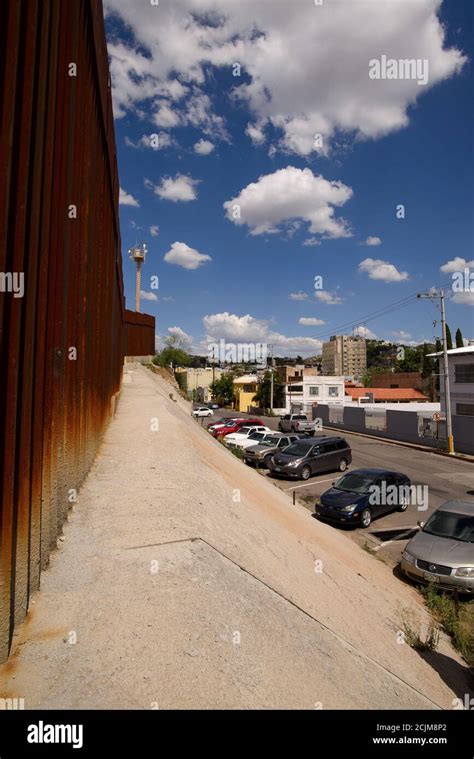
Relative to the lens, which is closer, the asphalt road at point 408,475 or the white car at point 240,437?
the asphalt road at point 408,475

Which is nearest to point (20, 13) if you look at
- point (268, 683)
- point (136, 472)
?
point (268, 683)

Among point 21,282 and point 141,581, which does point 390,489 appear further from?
point 21,282

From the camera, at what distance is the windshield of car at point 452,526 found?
8633 millimetres

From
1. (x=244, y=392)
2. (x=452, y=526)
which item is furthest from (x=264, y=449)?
(x=244, y=392)

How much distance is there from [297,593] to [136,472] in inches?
112

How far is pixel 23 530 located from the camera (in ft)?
10.1

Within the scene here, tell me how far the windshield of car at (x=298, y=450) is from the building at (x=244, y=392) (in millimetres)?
50932

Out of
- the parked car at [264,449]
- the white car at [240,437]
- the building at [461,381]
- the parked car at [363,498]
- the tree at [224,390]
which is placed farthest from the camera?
the tree at [224,390]

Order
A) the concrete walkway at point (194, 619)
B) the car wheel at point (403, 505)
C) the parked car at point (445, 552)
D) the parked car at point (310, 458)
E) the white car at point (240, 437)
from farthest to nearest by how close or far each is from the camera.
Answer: the white car at point (240, 437) → the parked car at point (310, 458) → the car wheel at point (403, 505) → the parked car at point (445, 552) → the concrete walkway at point (194, 619)

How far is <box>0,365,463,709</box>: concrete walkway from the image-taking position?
8.84 ft

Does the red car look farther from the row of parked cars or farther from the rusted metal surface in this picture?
the rusted metal surface

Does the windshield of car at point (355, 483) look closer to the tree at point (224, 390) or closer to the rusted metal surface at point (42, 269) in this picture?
the rusted metal surface at point (42, 269)

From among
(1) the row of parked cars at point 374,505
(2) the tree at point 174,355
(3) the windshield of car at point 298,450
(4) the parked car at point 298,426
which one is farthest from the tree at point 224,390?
(3) the windshield of car at point 298,450

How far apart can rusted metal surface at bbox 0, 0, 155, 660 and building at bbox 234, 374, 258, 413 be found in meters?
65.7
